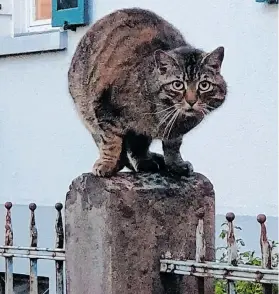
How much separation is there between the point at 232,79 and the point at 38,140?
1.47 metres

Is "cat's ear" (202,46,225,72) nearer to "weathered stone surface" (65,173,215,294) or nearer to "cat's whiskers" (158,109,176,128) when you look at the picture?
"cat's whiskers" (158,109,176,128)

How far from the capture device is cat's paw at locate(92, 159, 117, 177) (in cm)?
292

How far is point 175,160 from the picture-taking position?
3.08m

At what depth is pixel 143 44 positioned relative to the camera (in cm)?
310

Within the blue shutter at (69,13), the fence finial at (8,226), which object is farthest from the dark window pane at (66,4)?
the fence finial at (8,226)

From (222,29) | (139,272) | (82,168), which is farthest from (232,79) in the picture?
(139,272)

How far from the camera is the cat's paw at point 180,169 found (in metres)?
3.03

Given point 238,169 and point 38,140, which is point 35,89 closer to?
point 38,140

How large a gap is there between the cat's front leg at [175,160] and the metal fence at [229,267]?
0.20 meters

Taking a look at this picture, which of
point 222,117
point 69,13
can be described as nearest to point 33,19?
point 69,13

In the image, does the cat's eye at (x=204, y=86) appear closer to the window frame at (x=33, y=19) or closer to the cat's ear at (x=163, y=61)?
the cat's ear at (x=163, y=61)

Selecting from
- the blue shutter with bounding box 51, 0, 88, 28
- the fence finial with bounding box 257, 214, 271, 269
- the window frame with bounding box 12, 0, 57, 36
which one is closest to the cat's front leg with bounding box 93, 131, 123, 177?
the fence finial with bounding box 257, 214, 271, 269

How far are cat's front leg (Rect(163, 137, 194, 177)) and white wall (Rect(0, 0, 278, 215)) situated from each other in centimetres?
172

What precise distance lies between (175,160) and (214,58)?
1.21ft
